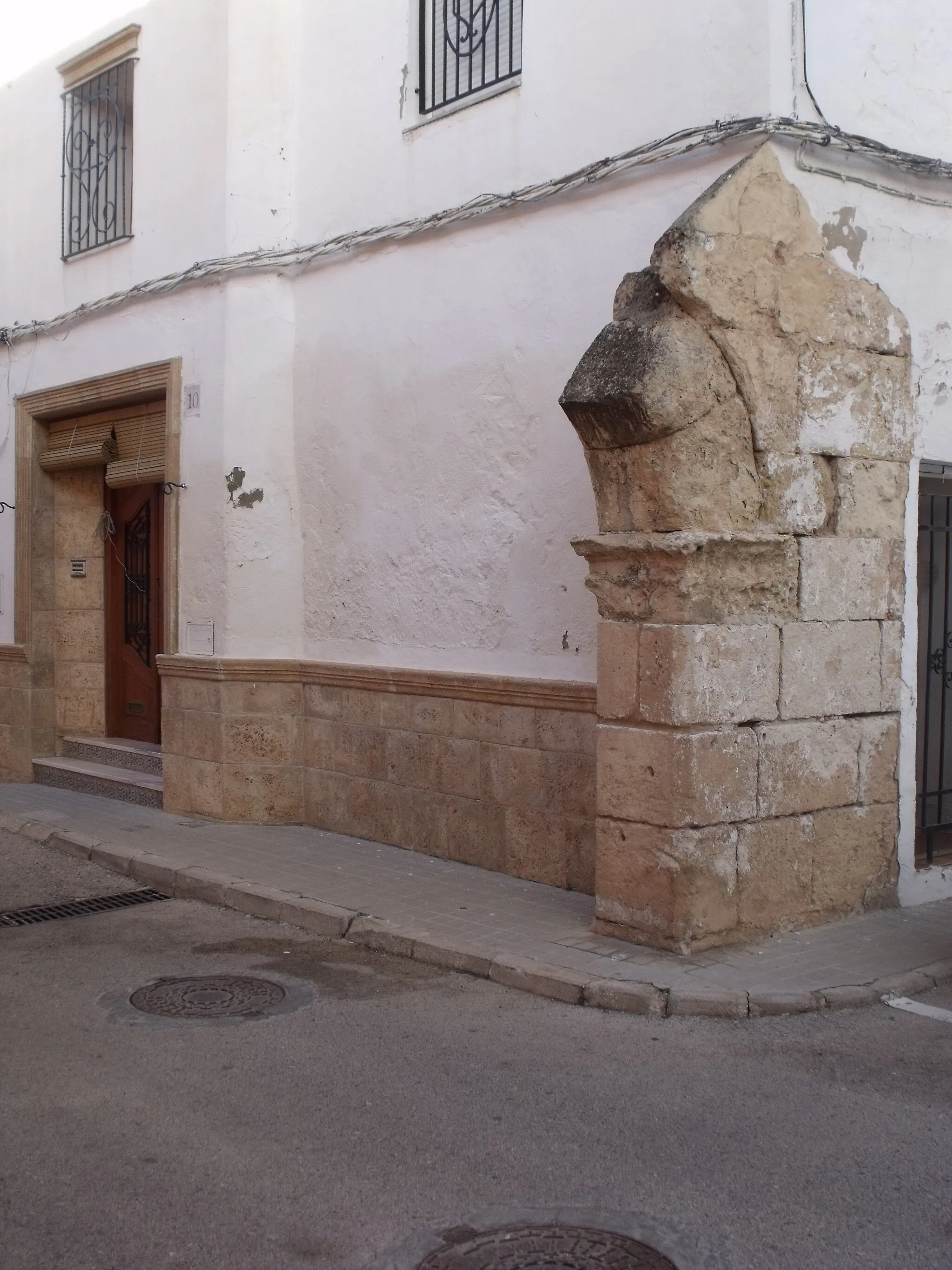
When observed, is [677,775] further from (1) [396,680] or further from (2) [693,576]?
(1) [396,680]

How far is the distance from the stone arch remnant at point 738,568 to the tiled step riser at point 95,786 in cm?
503

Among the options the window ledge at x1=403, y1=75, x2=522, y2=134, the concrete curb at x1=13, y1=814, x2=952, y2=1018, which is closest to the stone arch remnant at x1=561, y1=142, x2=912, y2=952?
the concrete curb at x1=13, y1=814, x2=952, y2=1018

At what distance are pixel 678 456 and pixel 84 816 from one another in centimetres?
604

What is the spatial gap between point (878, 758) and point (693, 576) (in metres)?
1.65

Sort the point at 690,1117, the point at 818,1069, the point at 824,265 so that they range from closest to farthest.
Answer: the point at 690,1117 → the point at 818,1069 → the point at 824,265

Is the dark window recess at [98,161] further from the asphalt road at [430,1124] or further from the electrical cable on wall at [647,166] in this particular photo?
the asphalt road at [430,1124]

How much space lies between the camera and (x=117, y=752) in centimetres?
1134

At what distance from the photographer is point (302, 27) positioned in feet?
31.2

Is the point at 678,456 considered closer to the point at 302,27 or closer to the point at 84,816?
the point at 302,27

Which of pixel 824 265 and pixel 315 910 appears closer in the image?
pixel 824 265

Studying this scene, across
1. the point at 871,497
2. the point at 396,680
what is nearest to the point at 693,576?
the point at 871,497

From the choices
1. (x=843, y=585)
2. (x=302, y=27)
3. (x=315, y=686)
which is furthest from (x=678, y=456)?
(x=302, y=27)

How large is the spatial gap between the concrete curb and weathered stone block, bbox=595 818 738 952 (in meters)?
0.51

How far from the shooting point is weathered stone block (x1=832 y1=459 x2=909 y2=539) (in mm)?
6648
